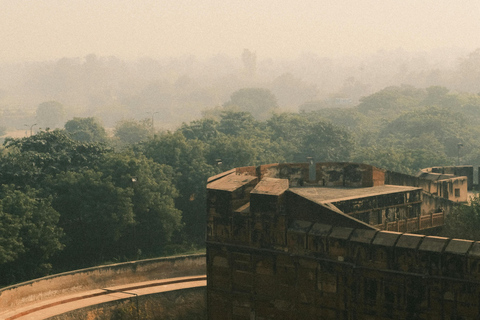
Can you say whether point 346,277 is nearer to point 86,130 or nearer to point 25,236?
point 25,236

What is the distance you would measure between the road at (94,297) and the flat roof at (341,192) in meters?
8.37

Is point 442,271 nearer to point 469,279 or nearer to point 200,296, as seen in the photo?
point 469,279

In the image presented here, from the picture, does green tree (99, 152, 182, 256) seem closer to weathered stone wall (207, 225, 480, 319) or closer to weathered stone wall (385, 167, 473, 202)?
weathered stone wall (385, 167, 473, 202)

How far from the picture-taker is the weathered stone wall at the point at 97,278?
34.3 meters

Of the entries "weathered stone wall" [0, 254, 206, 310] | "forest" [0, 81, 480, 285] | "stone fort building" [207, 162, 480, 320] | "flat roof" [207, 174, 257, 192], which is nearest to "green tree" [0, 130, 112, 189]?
"forest" [0, 81, 480, 285]

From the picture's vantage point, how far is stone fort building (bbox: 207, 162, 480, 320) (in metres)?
20.4

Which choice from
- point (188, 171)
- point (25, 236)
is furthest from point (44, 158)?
point (188, 171)

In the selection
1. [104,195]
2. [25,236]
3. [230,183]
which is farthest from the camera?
[104,195]

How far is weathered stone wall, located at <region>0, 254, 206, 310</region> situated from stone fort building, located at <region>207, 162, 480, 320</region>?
12779mm

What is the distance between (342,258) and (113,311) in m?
15.2

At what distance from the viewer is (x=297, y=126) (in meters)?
99.6

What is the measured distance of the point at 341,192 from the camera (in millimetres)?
31484

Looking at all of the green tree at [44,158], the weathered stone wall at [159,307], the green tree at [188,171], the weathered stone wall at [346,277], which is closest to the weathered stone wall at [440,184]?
the weathered stone wall at [159,307]

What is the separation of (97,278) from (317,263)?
1787 cm
